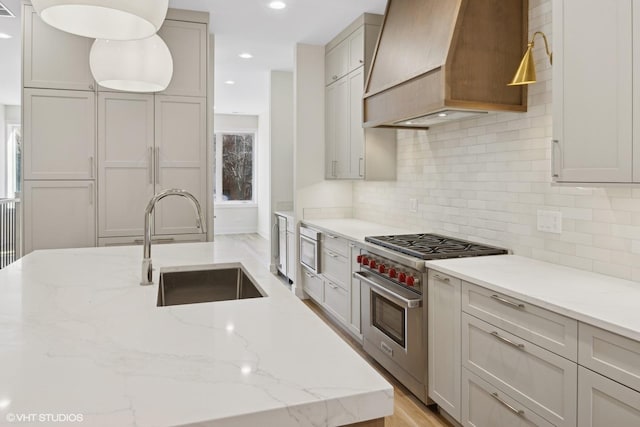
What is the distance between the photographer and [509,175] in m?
2.67

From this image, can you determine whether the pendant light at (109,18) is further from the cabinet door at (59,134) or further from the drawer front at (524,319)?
the cabinet door at (59,134)

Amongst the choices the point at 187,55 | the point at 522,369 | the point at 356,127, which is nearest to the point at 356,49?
the point at 356,127

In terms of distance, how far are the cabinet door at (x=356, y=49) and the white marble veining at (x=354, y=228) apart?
4.80 feet

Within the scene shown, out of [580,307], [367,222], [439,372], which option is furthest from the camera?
[367,222]

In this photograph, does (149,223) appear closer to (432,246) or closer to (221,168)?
(432,246)

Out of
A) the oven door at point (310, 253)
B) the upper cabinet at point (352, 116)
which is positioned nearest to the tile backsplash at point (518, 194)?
the upper cabinet at point (352, 116)

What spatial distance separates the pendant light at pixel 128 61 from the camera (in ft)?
6.24

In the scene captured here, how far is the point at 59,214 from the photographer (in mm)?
3545

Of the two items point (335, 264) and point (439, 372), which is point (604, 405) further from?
point (335, 264)

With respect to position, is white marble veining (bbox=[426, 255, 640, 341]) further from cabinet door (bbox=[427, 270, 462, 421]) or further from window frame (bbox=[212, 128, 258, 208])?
window frame (bbox=[212, 128, 258, 208])

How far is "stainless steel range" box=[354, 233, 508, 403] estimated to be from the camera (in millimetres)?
2516

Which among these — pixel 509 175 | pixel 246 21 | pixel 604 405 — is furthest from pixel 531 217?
pixel 246 21

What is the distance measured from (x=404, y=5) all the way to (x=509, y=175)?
4.59 ft

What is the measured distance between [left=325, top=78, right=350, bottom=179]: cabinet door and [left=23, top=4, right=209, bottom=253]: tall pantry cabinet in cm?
133
